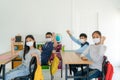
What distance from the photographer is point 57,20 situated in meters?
7.06

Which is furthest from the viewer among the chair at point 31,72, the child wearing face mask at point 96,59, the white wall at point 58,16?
the white wall at point 58,16

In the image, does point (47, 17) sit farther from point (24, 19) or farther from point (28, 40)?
point (28, 40)

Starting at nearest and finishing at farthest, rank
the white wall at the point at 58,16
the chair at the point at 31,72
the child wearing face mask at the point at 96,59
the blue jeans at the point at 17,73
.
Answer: the chair at the point at 31,72, the blue jeans at the point at 17,73, the child wearing face mask at the point at 96,59, the white wall at the point at 58,16

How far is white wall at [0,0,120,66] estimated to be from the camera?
7.04m

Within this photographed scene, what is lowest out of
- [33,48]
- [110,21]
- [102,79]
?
[102,79]

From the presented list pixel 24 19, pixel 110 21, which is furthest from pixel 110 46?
pixel 24 19

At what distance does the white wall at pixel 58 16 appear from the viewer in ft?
23.1

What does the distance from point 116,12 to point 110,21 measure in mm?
364

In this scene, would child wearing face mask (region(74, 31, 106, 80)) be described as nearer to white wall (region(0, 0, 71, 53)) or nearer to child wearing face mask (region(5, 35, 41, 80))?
child wearing face mask (region(5, 35, 41, 80))

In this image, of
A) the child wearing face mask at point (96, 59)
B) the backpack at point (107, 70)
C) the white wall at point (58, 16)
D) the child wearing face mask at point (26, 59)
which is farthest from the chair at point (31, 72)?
the white wall at point (58, 16)

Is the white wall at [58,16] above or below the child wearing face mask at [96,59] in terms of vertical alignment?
above

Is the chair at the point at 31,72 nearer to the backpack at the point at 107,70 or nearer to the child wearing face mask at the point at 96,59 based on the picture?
the child wearing face mask at the point at 96,59

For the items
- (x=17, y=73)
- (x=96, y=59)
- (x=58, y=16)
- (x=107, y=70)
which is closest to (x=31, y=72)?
(x=17, y=73)

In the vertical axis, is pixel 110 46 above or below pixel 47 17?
below
